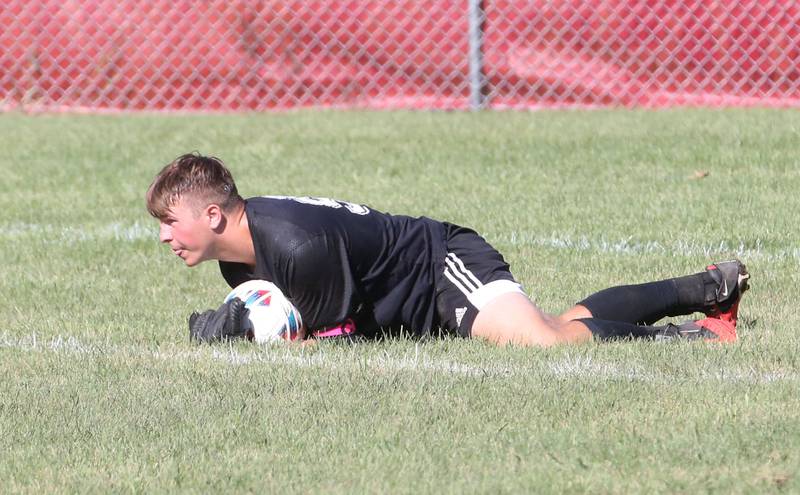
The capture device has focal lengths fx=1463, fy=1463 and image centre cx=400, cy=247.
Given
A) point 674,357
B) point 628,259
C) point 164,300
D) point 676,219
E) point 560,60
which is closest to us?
point 674,357

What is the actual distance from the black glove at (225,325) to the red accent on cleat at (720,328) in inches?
70.6

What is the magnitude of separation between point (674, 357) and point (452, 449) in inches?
52.0

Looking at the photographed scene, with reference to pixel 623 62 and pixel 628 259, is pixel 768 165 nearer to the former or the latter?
pixel 628 259

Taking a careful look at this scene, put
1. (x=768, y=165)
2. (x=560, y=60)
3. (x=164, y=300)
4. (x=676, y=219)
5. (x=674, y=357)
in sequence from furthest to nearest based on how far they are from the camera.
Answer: (x=560, y=60), (x=768, y=165), (x=676, y=219), (x=164, y=300), (x=674, y=357)

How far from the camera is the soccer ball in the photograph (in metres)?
5.65

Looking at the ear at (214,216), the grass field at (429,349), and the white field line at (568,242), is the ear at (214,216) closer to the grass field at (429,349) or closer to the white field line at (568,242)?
the grass field at (429,349)

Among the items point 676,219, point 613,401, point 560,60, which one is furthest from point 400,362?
point 560,60

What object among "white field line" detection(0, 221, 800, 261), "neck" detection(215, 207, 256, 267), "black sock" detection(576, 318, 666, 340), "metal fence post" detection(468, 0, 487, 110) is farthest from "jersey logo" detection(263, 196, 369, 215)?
"metal fence post" detection(468, 0, 487, 110)

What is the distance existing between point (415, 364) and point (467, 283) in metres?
0.73

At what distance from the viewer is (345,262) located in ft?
18.0

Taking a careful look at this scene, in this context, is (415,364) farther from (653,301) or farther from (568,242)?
(568,242)

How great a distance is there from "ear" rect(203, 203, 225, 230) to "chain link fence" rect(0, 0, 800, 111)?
22.3 feet

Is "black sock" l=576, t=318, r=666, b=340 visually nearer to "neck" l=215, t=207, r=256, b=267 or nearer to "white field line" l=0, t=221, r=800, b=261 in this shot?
"neck" l=215, t=207, r=256, b=267

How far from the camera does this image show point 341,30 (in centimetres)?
1315
